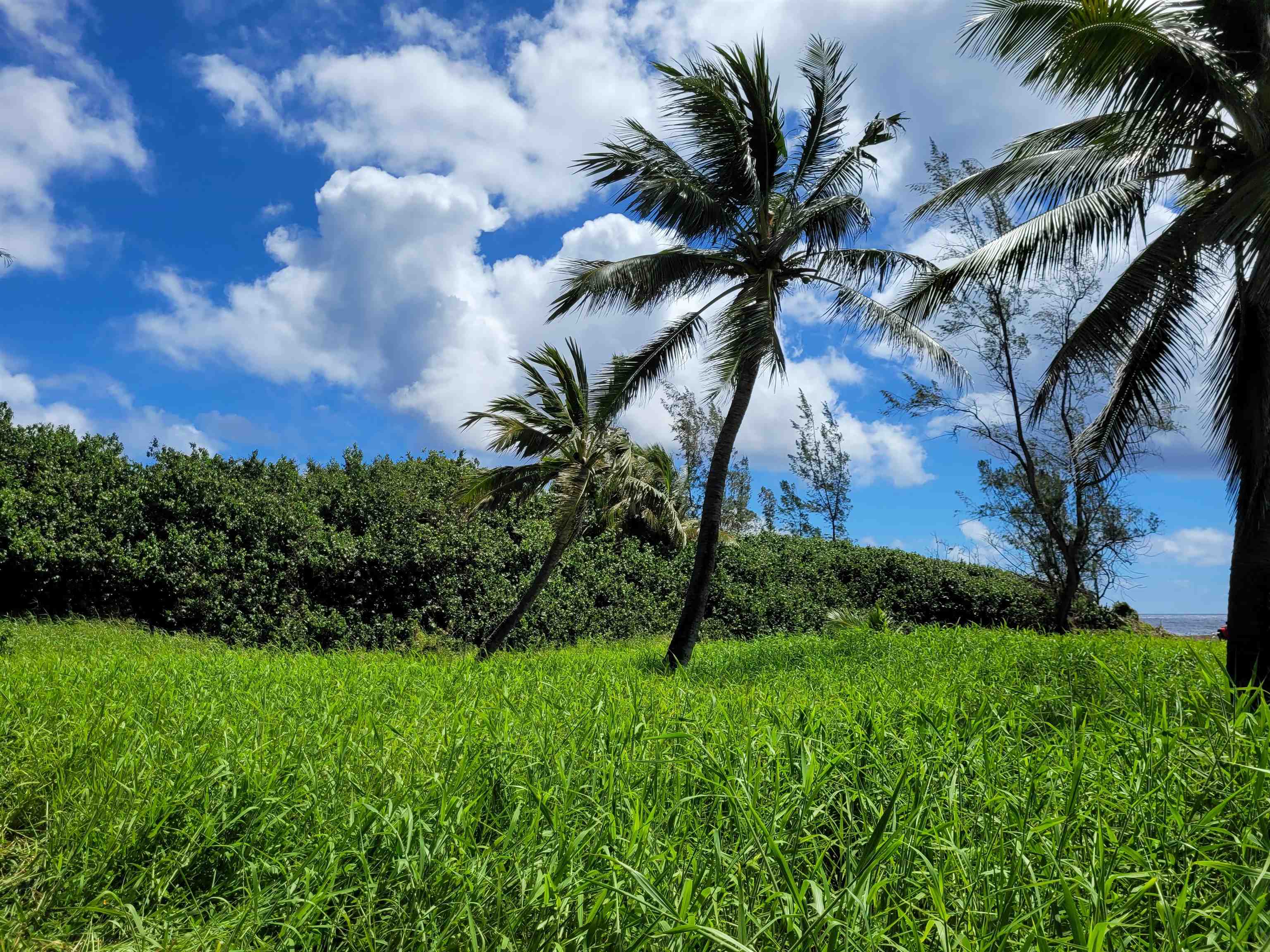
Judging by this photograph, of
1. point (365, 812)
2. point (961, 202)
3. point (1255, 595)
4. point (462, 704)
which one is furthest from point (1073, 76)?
point (961, 202)

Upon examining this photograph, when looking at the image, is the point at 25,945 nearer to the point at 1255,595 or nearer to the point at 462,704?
the point at 462,704

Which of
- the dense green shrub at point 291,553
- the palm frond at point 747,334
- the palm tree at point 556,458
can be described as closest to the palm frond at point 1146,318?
the palm frond at point 747,334

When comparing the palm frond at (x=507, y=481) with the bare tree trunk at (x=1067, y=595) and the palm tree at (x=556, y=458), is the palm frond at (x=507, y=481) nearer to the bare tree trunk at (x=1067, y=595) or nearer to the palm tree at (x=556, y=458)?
the palm tree at (x=556, y=458)

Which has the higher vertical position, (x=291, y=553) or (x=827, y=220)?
(x=827, y=220)

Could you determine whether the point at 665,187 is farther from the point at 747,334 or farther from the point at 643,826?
the point at 643,826

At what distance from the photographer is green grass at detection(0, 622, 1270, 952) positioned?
1995mm

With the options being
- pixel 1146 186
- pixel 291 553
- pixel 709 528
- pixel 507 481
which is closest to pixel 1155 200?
pixel 1146 186

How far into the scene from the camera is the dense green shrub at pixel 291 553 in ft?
35.5

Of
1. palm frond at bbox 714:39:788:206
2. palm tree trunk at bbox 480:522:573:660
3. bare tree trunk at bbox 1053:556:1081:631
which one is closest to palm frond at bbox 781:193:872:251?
palm frond at bbox 714:39:788:206

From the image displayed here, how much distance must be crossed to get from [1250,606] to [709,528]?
5.42 metres

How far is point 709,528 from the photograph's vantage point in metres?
9.39

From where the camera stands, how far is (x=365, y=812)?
8.79 ft

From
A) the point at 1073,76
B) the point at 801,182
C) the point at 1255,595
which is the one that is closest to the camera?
the point at 1255,595

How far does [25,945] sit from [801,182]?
10926 mm
